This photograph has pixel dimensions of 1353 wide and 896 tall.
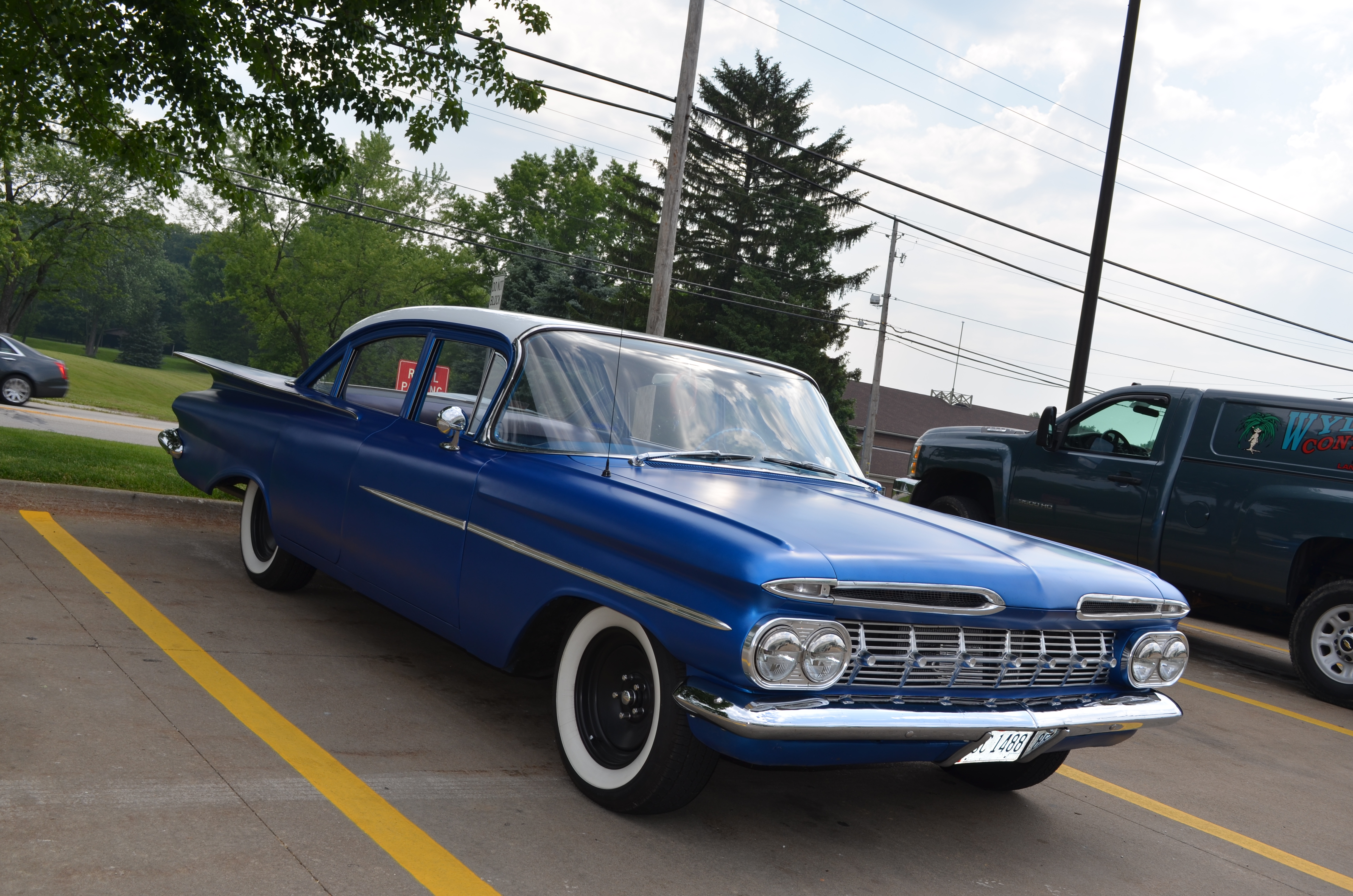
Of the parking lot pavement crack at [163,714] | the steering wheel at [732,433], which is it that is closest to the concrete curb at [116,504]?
the parking lot pavement crack at [163,714]

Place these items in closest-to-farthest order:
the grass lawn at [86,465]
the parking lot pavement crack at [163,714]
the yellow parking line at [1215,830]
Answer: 1. the parking lot pavement crack at [163,714]
2. the yellow parking line at [1215,830]
3. the grass lawn at [86,465]

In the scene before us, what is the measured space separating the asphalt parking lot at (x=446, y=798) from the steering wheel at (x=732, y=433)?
4.47 ft

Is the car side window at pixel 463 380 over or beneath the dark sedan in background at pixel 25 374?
over

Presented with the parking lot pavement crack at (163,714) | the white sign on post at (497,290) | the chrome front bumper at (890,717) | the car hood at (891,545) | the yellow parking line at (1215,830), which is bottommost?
the yellow parking line at (1215,830)

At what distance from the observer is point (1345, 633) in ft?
25.2

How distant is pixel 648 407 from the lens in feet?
14.7

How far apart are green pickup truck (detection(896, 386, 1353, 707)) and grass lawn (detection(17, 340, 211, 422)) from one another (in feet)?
30.5

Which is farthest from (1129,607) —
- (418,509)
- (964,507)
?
(964,507)

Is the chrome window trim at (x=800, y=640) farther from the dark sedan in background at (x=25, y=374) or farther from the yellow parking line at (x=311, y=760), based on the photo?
the dark sedan in background at (x=25, y=374)

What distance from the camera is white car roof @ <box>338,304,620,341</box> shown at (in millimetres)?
4676

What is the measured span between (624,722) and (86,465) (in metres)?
7.48

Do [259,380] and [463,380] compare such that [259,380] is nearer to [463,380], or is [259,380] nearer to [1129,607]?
[463,380]

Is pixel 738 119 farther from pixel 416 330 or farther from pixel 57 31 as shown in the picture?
pixel 416 330

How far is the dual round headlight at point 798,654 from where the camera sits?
3031mm
